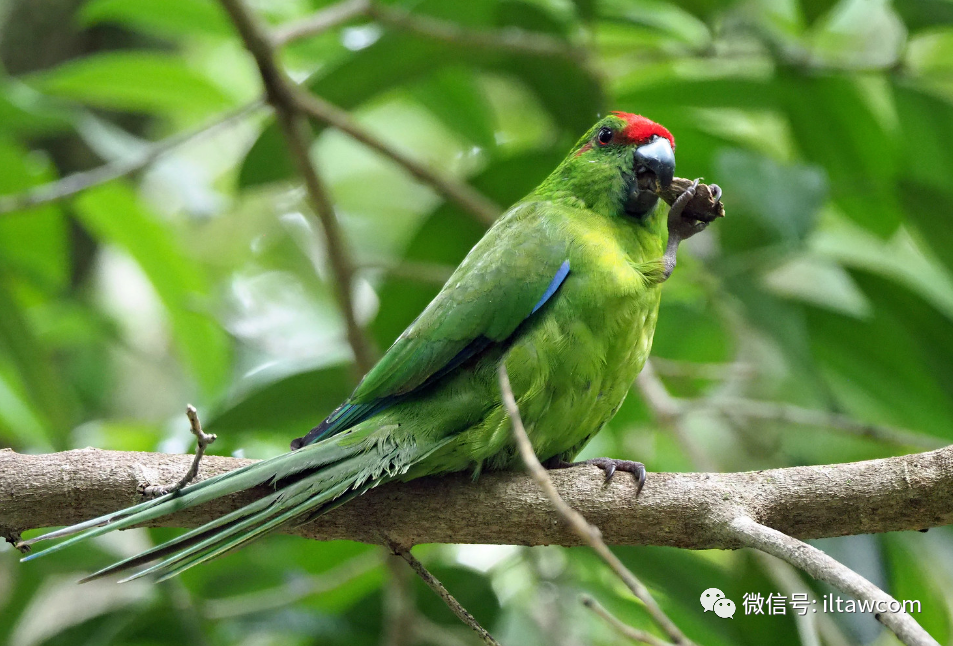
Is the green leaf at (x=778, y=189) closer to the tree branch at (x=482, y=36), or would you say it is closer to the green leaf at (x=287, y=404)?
the tree branch at (x=482, y=36)

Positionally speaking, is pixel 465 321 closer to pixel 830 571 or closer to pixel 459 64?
pixel 830 571

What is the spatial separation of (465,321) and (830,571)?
1.10 m

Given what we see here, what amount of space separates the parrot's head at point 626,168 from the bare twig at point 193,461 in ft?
4.68

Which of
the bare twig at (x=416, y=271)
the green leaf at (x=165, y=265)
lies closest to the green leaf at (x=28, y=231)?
the green leaf at (x=165, y=265)

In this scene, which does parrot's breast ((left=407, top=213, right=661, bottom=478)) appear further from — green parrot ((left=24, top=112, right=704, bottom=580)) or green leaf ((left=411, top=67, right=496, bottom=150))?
green leaf ((left=411, top=67, right=496, bottom=150))

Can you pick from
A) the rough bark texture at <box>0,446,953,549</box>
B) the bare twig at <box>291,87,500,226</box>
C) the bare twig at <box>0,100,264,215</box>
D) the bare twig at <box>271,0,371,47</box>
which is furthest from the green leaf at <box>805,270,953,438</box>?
the bare twig at <box>0,100,264,215</box>

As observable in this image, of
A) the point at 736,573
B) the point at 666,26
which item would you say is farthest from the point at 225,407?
the point at 666,26

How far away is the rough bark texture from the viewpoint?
76.4 inches

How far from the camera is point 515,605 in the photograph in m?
3.95

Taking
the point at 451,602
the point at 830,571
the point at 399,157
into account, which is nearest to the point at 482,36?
the point at 399,157

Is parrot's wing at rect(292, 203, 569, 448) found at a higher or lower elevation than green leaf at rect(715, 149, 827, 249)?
lower

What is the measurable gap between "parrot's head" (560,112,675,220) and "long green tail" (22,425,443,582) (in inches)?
40.1

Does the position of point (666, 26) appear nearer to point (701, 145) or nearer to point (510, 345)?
point (701, 145)

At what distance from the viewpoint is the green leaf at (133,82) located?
12.7 ft
